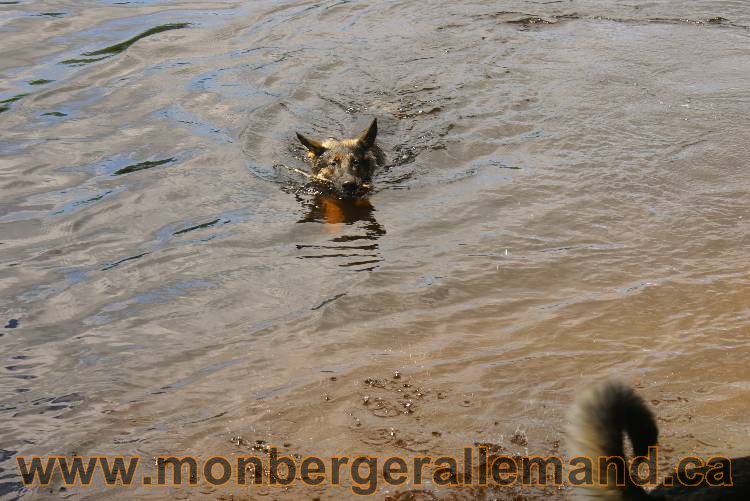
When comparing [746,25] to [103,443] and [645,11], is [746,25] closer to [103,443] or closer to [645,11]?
[645,11]

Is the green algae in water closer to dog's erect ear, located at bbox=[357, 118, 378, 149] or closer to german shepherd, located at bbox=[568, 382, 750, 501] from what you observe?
dog's erect ear, located at bbox=[357, 118, 378, 149]

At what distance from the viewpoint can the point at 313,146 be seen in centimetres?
934

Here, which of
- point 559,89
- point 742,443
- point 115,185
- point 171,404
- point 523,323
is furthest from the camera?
point 559,89

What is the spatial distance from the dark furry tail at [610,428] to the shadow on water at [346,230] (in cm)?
403

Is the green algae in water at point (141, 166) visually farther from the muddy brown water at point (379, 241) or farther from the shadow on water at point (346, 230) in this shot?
the shadow on water at point (346, 230)

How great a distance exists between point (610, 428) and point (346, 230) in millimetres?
5152

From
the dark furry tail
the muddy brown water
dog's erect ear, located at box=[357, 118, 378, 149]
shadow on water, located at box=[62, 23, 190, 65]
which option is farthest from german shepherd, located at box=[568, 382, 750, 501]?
shadow on water, located at box=[62, 23, 190, 65]

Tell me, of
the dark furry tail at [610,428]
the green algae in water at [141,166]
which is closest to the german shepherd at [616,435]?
Result: the dark furry tail at [610,428]

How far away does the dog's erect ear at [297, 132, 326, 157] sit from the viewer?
9273mm

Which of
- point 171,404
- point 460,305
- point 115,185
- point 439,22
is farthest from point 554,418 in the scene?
point 439,22

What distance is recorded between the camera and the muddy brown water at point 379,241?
15.5ft

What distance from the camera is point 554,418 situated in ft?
14.7

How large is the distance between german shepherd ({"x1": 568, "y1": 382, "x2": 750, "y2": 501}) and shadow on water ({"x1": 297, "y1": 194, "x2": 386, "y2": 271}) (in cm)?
403

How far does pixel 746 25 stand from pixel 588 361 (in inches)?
374
